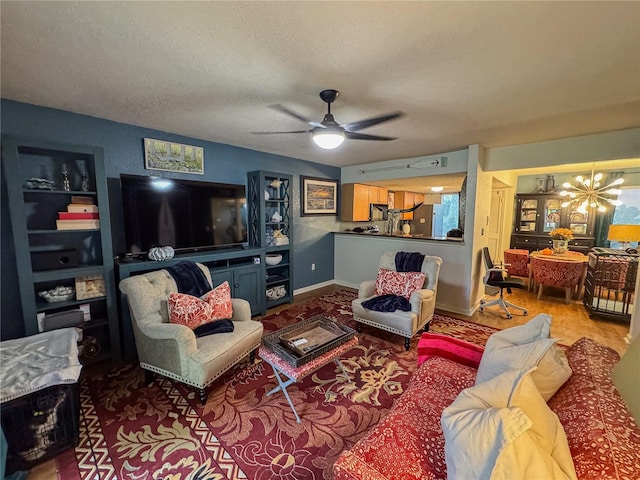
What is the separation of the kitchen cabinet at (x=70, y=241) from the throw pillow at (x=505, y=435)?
2.89 m

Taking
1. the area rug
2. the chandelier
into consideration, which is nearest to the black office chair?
the area rug

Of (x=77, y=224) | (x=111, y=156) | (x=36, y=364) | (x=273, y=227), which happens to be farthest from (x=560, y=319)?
(x=111, y=156)

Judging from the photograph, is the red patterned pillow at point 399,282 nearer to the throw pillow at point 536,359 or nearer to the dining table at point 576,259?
the throw pillow at point 536,359

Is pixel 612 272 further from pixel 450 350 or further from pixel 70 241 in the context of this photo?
pixel 70 241

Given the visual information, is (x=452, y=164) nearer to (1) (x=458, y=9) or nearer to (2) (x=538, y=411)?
(1) (x=458, y=9)

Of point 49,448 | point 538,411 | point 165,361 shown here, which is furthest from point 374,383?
point 49,448

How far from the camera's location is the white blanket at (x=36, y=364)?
1.51 m

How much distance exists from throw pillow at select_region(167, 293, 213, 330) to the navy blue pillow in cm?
4

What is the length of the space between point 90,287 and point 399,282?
3130 mm

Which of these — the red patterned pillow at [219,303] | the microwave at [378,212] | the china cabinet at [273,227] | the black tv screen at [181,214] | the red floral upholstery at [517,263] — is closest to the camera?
the red patterned pillow at [219,303]

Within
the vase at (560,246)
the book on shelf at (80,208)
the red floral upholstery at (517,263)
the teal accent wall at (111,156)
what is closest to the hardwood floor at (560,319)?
the red floral upholstery at (517,263)

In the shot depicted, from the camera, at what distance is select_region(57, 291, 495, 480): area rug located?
157 centimetres

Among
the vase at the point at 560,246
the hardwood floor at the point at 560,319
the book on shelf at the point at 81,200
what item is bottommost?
the hardwood floor at the point at 560,319

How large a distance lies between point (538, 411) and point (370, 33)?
5.76 feet
